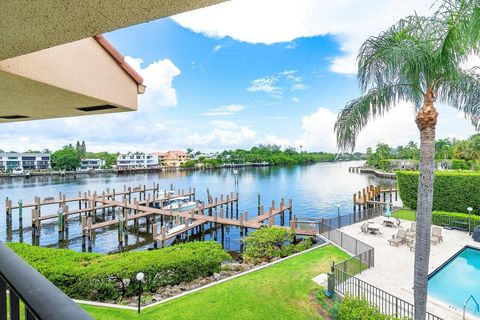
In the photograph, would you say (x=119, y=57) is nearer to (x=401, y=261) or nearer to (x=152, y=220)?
(x=401, y=261)

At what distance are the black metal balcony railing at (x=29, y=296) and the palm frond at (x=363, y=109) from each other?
7875 millimetres

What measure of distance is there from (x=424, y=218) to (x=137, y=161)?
374 feet

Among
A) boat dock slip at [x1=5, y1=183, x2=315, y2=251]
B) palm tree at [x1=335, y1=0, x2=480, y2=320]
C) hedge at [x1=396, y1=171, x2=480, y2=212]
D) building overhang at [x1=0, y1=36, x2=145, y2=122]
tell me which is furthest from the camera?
boat dock slip at [x1=5, y1=183, x2=315, y2=251]

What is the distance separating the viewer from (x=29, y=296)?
2.80ft

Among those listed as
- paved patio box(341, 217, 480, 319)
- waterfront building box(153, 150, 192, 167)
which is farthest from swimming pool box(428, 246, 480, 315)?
waterfront building box(153, 150, 192, 167)

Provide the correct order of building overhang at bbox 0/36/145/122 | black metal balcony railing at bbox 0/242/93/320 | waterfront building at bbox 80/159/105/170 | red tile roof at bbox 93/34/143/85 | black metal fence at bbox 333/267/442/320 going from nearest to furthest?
black metal balcony railing at bbox 0/242/93/320
building overhang at bbox 0/36/145/122
red tile roof at bbox 93/34/143/85
black metal fence at bbox 333/267/442/320
waterfront building at bbox 80/159/105/170

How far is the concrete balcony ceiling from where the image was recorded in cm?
113

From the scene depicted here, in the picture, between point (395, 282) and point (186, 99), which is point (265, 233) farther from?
point (186, 99)

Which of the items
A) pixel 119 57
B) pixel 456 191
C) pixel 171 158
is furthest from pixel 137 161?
pixel 119 57

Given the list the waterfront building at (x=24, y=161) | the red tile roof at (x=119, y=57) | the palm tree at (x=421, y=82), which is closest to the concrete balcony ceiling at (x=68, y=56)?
the red tile roof at (x=119, y=57)

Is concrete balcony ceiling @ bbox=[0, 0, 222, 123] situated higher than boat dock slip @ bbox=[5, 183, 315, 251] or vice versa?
concrete balcony ceiling @ bbox=[0, 0, 222, 123]

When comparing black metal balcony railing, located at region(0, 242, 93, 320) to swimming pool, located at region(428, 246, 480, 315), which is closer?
black metal balcony railing, located at region(0, 242, 93, 320)

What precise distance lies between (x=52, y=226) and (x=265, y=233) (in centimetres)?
2259

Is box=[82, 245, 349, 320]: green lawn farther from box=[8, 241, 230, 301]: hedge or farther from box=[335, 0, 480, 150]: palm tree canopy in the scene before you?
box=[335, 0, 480, 150]: palm tree canopy
